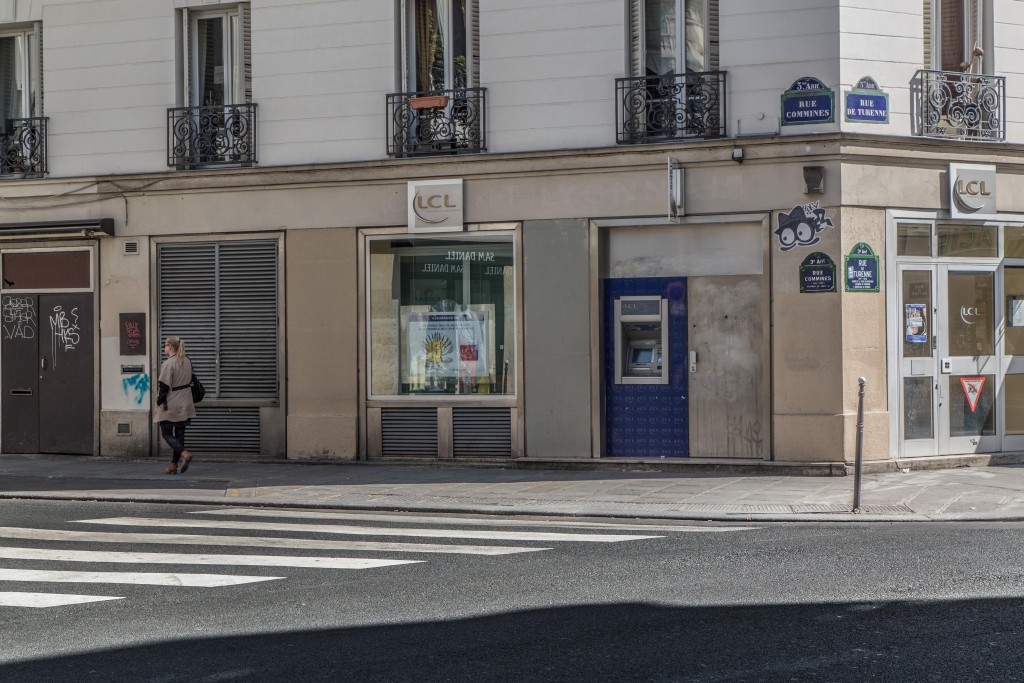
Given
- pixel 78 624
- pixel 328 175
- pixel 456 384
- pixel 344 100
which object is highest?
pixel 344 100

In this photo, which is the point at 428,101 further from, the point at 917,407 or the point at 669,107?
the point at 917,407

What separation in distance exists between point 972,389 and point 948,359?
0.54 meters

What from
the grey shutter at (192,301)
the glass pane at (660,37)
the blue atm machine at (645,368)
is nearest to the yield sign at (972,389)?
the blue atm machine at (645,368)

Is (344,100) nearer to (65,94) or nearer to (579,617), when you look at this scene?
(65,94)

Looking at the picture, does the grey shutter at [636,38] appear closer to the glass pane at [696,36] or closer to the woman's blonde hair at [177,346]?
the glass pane at [696,36]

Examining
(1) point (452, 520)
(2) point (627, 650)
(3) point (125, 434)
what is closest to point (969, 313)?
(1) point (452, 520)

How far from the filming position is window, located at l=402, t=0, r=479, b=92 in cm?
1620

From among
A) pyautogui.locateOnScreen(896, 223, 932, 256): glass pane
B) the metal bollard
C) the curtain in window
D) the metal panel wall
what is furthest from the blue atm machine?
the curtain in window

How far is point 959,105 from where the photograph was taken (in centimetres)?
1531

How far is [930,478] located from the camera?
14.2 metres

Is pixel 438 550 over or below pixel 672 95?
below

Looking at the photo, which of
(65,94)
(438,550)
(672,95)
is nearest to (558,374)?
(672,95)

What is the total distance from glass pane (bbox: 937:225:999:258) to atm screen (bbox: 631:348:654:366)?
12.3ft

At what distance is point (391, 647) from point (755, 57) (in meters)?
10.3
